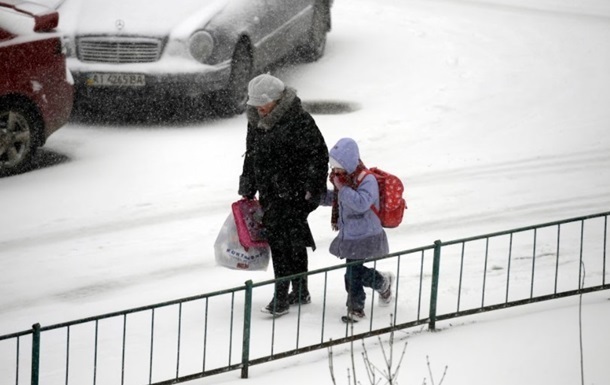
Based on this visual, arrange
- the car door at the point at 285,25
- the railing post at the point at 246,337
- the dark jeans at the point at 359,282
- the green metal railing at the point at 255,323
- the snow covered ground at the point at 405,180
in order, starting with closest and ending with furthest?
the railing post at the point at 246,337 → the green metal railing at the point at 255,323 → the snow covered ground at the point at 405,180 → the dark jeans at the point at 359,282 → the car door at the point at 285,25

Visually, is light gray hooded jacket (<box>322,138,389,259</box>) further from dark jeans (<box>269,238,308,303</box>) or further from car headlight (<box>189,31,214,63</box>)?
car headlight (<box>189,31,214,63</box>)

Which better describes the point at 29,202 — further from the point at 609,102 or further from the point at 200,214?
the point at 609,102

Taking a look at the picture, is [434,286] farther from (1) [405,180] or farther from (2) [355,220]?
(1) [405,180]

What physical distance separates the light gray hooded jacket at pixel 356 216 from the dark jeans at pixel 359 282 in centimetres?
10

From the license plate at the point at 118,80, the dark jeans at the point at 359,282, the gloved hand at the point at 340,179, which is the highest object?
the gloved hand at the point at 340,179

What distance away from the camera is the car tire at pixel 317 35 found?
53.0ft

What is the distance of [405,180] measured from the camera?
11930mm

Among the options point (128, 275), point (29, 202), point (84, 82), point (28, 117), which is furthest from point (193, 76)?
point (128, 275)

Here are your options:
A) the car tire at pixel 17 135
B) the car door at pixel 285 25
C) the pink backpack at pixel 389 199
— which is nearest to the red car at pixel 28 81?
the car tire at pixel 17 135

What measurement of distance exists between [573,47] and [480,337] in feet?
34.4

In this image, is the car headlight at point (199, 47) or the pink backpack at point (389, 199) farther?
the car headlight at point (199, 47)

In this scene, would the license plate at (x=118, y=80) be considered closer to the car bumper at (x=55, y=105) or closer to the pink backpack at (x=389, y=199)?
the car bumper at (x=55, y=105)

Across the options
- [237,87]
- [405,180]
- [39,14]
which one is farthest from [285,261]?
[237,87]

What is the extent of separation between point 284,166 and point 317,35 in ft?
27.7
